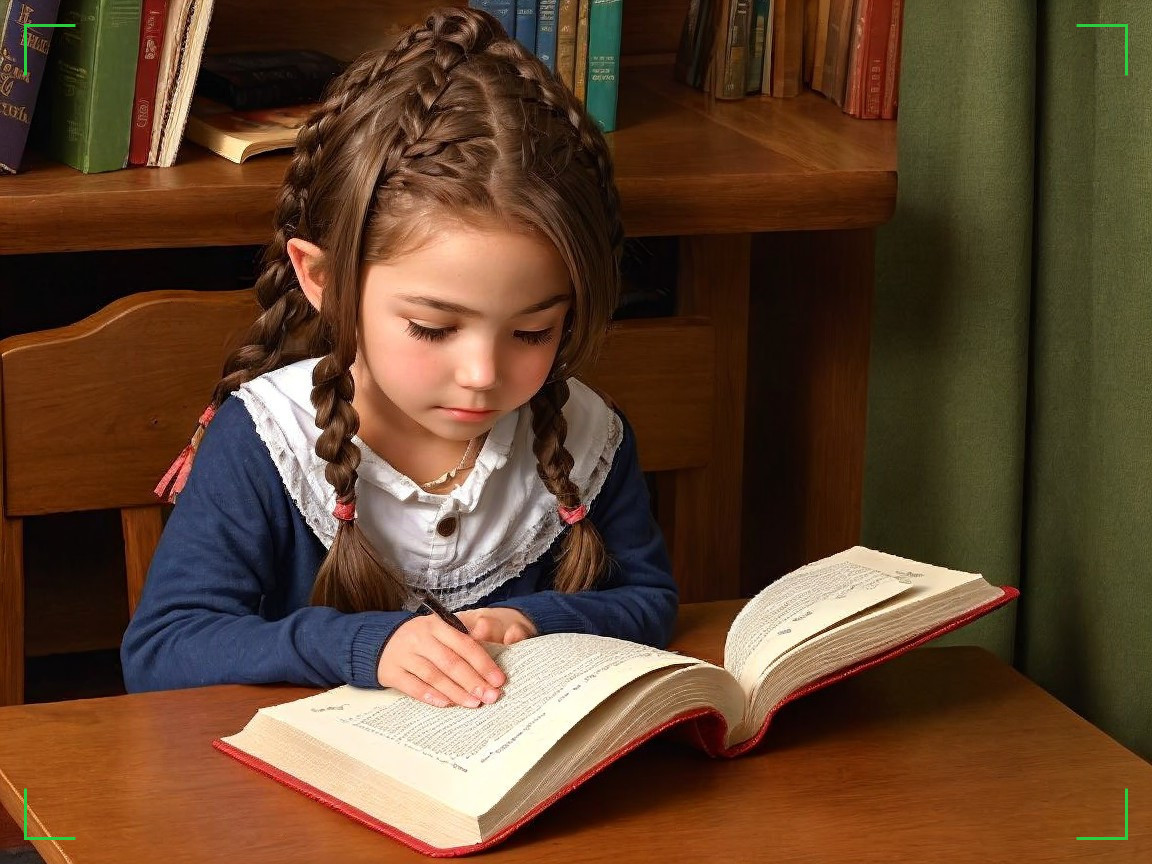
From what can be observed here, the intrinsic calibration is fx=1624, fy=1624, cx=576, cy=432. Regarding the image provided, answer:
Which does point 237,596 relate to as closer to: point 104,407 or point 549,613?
point 549,613

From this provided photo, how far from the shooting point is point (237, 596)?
122 cm

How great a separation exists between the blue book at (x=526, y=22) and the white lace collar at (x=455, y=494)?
0.48 metres

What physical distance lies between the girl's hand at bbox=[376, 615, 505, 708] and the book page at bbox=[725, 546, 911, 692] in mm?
167

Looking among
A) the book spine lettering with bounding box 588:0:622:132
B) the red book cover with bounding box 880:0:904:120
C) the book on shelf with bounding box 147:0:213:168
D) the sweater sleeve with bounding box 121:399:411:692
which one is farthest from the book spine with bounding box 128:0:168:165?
the red book cover with bounding box 880:0:904:120

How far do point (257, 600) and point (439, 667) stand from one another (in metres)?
0.26

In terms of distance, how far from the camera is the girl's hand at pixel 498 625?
1158 millimetres

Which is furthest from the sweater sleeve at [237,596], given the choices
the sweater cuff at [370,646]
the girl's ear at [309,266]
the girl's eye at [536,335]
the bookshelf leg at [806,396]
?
the bookshelf leg at [806,396]

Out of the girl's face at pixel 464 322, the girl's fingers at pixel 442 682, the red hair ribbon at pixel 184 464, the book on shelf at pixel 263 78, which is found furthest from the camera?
the book on shelf at pixel 263 78

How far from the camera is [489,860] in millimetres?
889

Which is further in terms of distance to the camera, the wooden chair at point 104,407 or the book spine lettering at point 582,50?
the book spine lettering at point 582,50

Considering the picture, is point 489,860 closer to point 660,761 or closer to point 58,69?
point 660,761

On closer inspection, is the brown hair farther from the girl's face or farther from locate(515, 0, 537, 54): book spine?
locate(515, 0, 537, 54): book spine

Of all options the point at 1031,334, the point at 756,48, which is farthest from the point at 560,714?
the point at 756,48

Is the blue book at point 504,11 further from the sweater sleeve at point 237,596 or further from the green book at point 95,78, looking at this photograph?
the sweater sleeve at point 237,596
